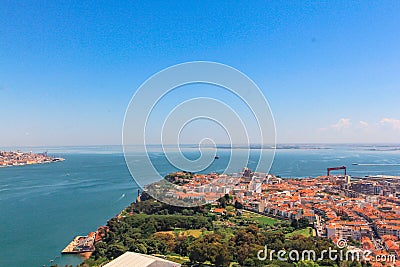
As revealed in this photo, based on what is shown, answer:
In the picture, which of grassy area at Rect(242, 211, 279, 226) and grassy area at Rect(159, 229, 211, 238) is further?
grassy area at Rect(242, 211, 279, 226)

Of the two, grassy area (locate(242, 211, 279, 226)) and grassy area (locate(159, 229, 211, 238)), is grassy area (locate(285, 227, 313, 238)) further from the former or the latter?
grassy area (locate(159, 229, 211, 238))

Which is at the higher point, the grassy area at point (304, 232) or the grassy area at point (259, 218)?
the grassy area at point (304, 232)

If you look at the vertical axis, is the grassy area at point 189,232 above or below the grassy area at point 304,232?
below

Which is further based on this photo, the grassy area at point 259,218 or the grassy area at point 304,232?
the grassy area at point 259,218

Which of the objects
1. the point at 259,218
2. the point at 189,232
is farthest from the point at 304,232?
the point at 189,232

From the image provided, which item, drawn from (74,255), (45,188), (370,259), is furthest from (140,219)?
(45,188)

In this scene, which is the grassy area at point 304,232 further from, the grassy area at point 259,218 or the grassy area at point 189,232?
the grassy area at point 189,232

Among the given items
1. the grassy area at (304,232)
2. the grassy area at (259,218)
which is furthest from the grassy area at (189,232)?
the grassy area at (304,232)

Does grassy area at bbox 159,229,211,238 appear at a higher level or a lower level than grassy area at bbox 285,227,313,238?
Answer: lower

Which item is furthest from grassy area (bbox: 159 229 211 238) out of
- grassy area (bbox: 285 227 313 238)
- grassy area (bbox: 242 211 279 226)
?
grassy area (bbox: 285 227 313 238)
